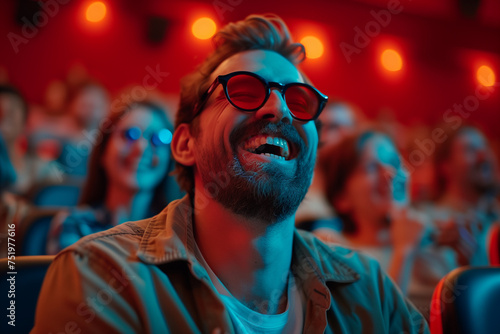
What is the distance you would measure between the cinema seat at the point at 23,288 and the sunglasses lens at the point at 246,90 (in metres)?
0.64

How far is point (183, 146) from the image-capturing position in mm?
1205

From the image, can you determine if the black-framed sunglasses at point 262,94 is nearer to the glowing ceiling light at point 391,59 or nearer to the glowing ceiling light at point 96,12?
the glowing ceiling light at point 96,12

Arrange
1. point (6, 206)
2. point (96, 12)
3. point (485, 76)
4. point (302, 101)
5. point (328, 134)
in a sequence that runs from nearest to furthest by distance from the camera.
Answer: point (302, 101) → point (6, 206) → point (328, 134) → point (96, 12) → point (485, 76)

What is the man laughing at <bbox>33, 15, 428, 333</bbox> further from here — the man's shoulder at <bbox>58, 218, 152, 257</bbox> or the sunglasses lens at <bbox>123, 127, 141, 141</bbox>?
the sunglasses lens at <bbox>123, 127, 141, 141</bbox>

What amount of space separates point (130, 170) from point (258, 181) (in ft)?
3.75

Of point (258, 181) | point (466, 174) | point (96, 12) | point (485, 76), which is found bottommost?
point (258, 181)

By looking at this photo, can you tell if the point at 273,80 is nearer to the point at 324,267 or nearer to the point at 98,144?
the point at 324,267

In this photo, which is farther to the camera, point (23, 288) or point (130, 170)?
point (130, 170)

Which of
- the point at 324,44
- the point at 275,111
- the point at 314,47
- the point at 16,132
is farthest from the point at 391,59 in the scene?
the point at 275,111

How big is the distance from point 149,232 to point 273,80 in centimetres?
52

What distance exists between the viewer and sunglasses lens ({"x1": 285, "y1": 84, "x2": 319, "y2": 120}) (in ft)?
3.61

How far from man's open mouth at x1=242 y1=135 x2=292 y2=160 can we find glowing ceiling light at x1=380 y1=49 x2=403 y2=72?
14.4 ft

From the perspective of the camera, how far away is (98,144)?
6.94 ft

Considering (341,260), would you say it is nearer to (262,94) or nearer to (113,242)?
(262,94)
